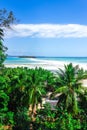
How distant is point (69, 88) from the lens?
43.8 meters

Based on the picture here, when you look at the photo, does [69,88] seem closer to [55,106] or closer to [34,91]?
[55,106]

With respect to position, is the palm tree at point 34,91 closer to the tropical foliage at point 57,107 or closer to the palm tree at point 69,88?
the tropical foliage at point 57,107

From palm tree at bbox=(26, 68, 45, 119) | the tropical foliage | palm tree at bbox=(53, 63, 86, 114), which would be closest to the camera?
the tropical foliage

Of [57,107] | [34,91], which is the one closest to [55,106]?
[57,107]

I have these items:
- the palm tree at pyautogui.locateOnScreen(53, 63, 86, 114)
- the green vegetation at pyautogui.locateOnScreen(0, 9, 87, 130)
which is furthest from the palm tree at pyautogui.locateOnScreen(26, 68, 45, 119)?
the palm tree at pyautogui.locateOnScreen(53, 63, 86, 114)

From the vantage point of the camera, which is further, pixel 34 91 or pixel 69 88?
pixel 34 91

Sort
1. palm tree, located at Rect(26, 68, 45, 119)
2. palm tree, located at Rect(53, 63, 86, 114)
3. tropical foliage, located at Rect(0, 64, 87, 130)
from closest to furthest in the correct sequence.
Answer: tropical foliage, located at Rect(0, 64, 87, 130)
palm tree, located at Rect(53, 63, 86, 114)
palm tree, located at Rect(26, 68, 45, 119)

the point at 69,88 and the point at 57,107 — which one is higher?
the point at 69,88

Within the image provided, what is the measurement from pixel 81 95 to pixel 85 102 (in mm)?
1026

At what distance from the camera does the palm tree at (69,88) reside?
4306 centimetres

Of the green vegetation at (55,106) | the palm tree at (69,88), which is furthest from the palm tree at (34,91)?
the palm tree at (69,88)

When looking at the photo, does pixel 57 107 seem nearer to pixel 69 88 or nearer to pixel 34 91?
pixel 69 88

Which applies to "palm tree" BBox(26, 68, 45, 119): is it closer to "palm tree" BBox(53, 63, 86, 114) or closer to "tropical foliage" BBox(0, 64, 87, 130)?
"tropical foliage" BBox(0, 64, 87, 130)

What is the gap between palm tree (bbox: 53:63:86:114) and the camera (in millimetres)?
43062
